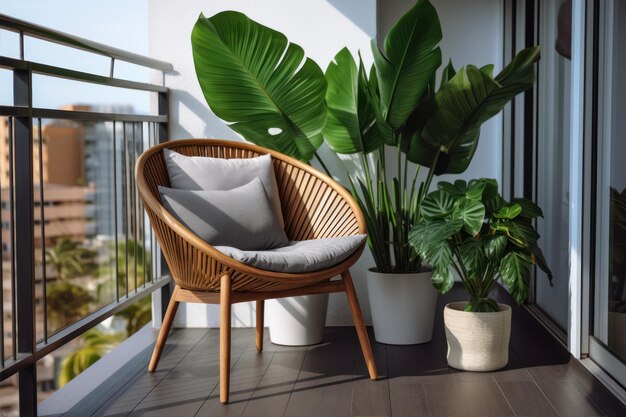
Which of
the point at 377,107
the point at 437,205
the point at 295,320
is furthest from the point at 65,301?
the point at 437,205

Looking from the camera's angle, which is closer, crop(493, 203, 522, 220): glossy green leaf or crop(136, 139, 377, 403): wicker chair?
crop(136, 139, 377, 403): wicker chair

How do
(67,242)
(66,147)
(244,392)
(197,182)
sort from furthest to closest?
(66,147) → (67,242) → (197,182) → (244,392)

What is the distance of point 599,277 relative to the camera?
2.78 m

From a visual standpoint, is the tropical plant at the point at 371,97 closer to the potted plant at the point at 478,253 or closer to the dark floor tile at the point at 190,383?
the potted plant at the point at 478,253

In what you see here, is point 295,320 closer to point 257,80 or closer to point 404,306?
point 404,306

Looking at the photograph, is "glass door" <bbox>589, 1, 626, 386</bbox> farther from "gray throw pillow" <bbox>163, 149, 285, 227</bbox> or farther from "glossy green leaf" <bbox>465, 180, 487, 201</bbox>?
"gray throw pillow" <bbox>163, 149, 285, 227</bbox>

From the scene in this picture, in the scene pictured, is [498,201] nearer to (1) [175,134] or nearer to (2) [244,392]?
(2) [244,392]

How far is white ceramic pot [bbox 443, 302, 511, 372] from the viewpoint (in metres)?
2.84

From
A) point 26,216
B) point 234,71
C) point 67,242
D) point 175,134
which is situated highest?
point 234,71

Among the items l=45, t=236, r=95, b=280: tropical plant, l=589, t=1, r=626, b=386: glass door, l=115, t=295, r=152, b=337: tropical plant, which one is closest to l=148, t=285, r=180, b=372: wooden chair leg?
l=589, t=1, r=626, b=386: glass door

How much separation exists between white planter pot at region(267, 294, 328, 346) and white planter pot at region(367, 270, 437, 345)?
0.27m

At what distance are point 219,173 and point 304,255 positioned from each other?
25.1 inches

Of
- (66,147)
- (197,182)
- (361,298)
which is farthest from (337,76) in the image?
(66,147)

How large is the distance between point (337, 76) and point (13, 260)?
154 centimetres
